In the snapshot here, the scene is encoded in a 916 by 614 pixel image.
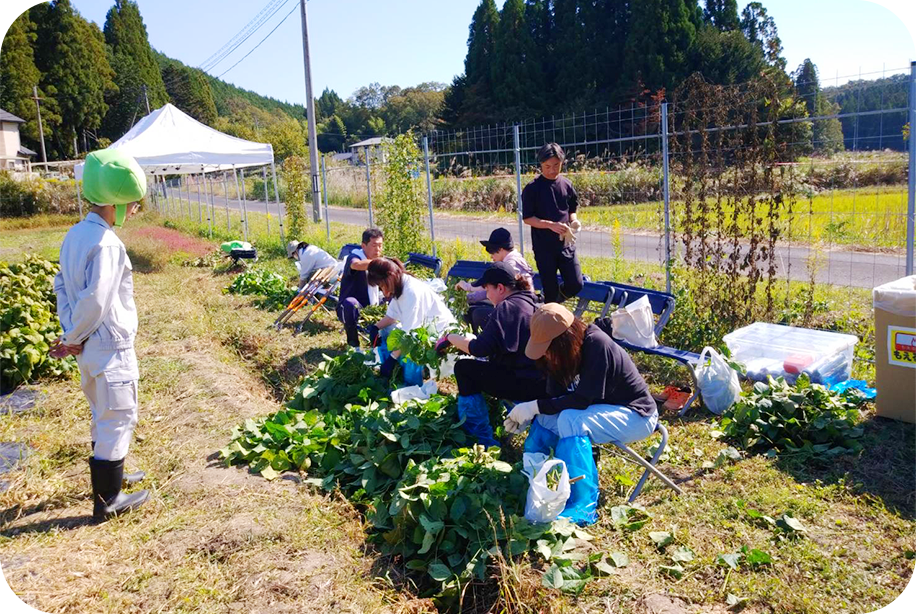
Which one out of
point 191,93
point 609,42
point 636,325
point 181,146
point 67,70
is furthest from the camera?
point 191,93

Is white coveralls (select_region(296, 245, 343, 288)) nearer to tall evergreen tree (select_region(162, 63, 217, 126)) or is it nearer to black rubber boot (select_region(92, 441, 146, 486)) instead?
black rubber boot (select_region(92, 441, 146, 486))

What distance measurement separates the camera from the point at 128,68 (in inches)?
2410

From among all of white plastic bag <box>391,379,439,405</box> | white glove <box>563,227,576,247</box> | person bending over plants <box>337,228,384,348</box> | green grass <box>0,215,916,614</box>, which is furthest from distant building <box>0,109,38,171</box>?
white plastic bag <box>391,379,439,405</box>

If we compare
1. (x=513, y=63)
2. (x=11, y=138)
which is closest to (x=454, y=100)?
(x=513, y=63)

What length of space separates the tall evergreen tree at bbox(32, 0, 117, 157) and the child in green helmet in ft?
175

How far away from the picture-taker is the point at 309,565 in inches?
131

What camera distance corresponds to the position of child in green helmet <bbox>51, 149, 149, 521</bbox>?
3.62 meters

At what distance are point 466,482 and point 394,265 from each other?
7.88 feet

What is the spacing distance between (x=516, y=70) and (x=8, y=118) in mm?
32819

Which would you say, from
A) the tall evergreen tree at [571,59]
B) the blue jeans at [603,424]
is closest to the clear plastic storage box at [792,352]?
the blue jeans at [603,424]

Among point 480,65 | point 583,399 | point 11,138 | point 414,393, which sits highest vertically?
point 480,65

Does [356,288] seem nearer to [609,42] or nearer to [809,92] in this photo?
[809,92]

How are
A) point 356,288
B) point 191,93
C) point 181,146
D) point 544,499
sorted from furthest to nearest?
point 191,93 → point 181,146 → point 356,288 → point 544,499

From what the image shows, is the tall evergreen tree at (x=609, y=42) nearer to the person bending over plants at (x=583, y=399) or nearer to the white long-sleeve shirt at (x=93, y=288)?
the person bending over plants at (x=583, y=399)
